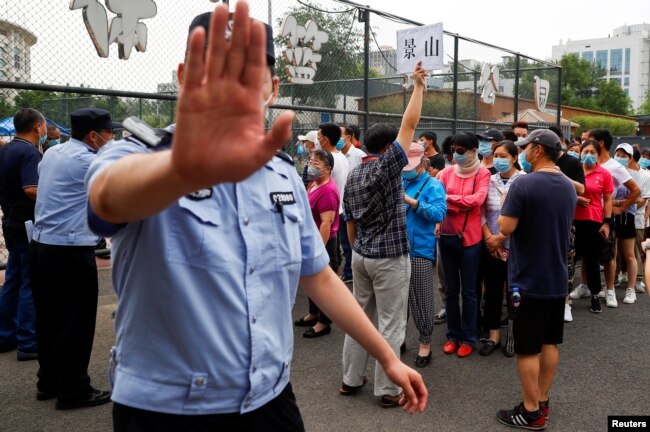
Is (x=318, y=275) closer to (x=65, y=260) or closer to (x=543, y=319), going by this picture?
(x=543, y=319)

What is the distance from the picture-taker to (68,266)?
12.9ft

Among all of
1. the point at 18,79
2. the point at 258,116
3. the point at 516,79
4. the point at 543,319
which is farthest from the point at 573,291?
the point at 258,116

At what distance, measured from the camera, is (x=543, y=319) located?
3604mm

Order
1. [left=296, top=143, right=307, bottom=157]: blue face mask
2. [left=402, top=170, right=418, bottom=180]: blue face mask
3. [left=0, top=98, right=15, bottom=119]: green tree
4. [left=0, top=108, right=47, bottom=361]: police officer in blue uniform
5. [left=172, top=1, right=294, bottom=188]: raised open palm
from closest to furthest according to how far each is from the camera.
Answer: [left=172, top=1, right=294, bottom=188]: raised open palm < [left=402, top=170, right=418, bottom=180]: blue face mask < [left=0, top=108, right=47, bottom=361]: police officer in blue uniform < [left=0, top=98, right=15, bottom=119]: green tree < [left=296, top=143, right=307, bottom=157]: blue face mask

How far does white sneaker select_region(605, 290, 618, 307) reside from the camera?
6582 millimetres

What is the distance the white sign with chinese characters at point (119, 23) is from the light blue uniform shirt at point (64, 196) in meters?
1.64

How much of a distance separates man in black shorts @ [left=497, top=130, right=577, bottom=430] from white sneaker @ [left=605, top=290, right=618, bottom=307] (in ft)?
11.2

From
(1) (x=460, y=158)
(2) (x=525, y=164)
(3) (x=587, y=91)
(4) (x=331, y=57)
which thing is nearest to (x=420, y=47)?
(4) (x=331, y=57)

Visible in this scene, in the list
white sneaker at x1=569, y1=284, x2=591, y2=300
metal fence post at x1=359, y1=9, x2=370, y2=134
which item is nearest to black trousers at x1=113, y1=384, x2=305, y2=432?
white sneaker at x1=569, y1=284, x2=591, y2=300

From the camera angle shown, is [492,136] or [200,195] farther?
[492,136]

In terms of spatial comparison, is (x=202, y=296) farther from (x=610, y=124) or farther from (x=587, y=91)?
(x=587, y=91)

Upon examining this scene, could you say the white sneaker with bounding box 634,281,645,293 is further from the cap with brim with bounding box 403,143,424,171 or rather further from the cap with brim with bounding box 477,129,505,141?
the cap with brim with bounding box 403,143,424,171

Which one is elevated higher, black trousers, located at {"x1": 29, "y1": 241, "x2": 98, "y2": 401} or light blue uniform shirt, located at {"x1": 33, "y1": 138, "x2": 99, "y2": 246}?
light blue uniform shirt, located at {"x1": 33, "y1": 138, "x2": 99, "y2": 246}

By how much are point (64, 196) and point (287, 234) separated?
2927 millimetres
